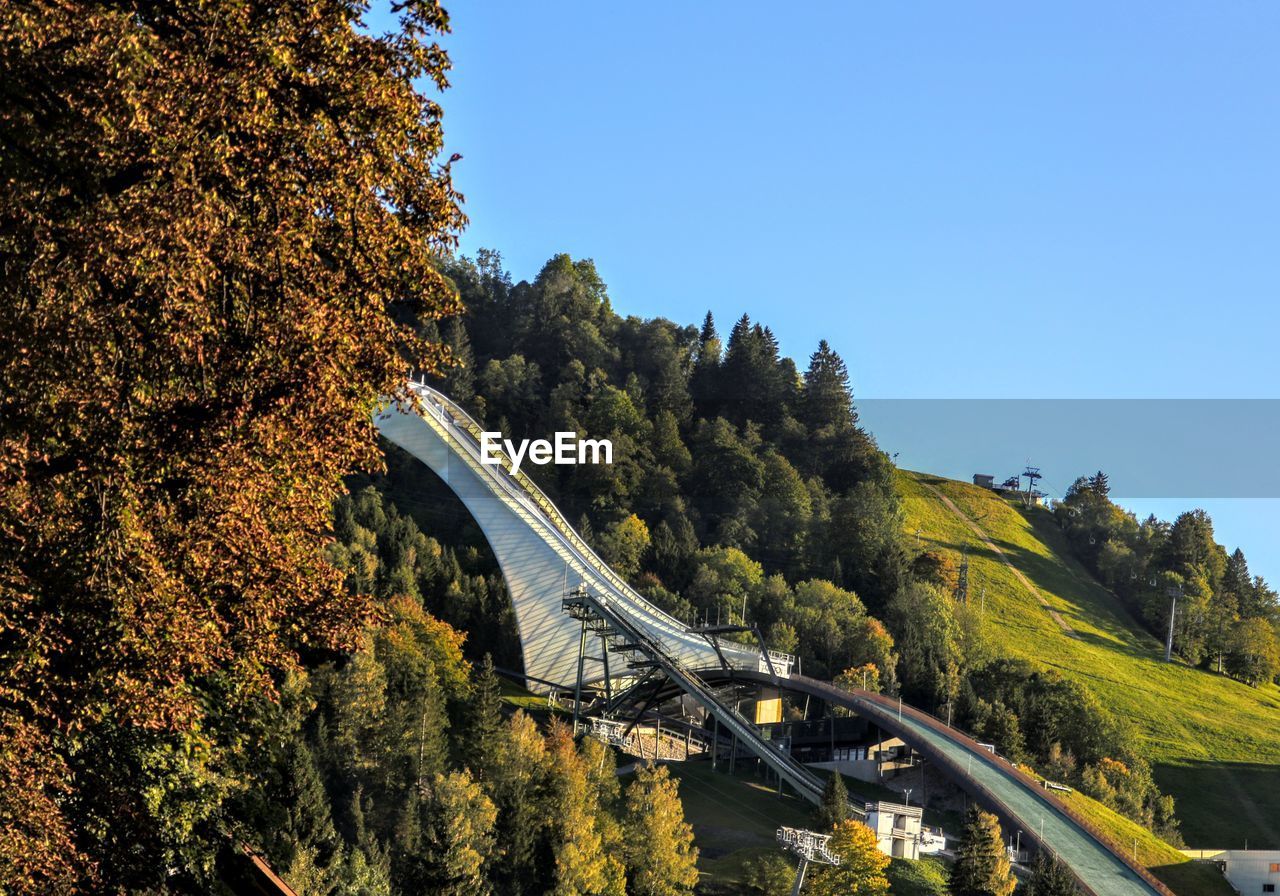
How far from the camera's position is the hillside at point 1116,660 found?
92.8 meters

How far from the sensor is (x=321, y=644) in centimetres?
1472

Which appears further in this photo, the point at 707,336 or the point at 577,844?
the point at 707,336

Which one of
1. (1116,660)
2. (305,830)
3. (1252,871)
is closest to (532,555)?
(1252,871)

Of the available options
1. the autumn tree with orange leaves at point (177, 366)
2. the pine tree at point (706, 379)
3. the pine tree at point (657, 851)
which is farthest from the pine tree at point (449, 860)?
the pine tree at point (706, 379)

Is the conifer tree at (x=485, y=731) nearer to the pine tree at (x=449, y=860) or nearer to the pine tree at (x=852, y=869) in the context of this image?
the pine tree at (x=852, y=869)

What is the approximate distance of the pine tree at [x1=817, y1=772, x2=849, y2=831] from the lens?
185ft

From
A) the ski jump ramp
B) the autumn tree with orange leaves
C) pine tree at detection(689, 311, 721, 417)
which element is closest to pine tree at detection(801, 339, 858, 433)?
pine tree at detection(689, 311, 721, 417)

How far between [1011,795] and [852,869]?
17.9 meters

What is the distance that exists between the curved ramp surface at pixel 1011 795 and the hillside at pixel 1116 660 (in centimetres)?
2061

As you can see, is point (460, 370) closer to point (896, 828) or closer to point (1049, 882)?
point (896, 828)

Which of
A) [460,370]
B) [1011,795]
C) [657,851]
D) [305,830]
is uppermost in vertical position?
[460,370]

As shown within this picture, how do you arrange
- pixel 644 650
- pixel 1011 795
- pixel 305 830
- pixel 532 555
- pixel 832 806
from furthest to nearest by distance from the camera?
pixel 532 555, pixel 644 650, pixel 1011 795, pixel 832 806, pixel 305 830

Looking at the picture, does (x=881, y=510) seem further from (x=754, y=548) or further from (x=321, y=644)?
(x=321, y=644)

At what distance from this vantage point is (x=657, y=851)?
47.8 meters
